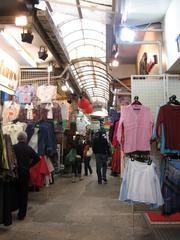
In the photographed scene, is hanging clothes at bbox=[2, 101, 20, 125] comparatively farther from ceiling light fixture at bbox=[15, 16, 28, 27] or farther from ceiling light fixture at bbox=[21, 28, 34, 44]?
ceiling light fixture at bbox=[15, 16, 28, 27]

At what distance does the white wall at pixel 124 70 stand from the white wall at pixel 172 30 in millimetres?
5015

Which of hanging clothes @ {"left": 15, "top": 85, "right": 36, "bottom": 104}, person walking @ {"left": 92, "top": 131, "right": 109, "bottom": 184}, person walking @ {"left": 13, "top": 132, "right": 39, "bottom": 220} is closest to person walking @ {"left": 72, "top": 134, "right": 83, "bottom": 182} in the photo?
person walking @ {"left": 92, "top": 131, "right": 109, "bottom": 184}

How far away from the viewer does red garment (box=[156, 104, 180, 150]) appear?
4664mm

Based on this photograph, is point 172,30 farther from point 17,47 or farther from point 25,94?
point 17,47

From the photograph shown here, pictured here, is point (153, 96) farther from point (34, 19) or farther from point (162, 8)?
point (34, 19)

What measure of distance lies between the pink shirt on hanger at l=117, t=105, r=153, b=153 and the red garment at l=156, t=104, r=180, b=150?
241mm

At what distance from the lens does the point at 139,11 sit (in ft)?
18.4

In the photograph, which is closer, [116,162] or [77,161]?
[77,161]

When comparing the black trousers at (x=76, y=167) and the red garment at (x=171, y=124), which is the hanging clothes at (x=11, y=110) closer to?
the red garment at (x=171, y=124)

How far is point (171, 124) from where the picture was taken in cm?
473

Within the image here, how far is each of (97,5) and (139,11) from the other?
897 mm

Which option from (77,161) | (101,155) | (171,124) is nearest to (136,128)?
(171,124)

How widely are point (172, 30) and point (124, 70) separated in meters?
5.71

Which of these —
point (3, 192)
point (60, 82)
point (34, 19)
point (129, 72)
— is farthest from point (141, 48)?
point (3, 192)
